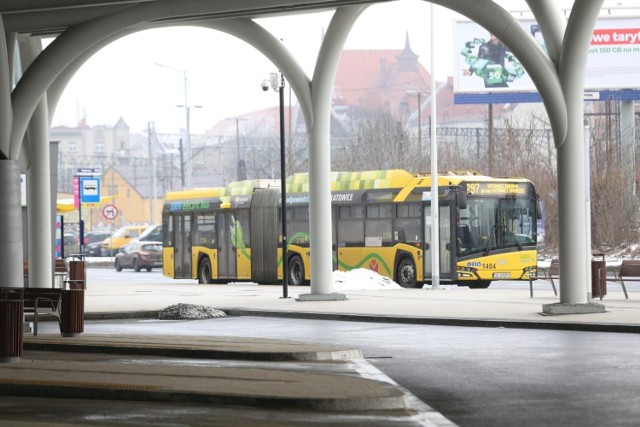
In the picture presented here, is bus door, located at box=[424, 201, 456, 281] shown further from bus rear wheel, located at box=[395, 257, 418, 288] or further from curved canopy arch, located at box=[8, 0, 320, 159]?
curved canopy arch, located at box=[8, 0, 320, 159]

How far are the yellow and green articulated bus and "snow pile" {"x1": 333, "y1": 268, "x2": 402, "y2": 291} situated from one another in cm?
145

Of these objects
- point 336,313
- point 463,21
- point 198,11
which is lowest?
point 336,313

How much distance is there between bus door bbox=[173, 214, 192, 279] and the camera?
47.0 meters

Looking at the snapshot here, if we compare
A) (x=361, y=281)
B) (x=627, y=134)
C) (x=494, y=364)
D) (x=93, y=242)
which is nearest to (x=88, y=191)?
(x=361, y=281)

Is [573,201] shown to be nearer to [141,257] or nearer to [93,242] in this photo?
[141,257]

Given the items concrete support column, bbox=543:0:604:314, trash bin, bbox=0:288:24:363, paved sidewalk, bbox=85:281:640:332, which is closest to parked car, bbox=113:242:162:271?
paved sidewalk, bbox=85:281:640:332

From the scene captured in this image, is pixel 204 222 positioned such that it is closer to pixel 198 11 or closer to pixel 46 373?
pixel 198 11

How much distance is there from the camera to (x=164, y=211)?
160 feet

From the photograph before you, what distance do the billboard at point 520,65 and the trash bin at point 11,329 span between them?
4541 centimetres

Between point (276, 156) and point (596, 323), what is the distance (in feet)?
401

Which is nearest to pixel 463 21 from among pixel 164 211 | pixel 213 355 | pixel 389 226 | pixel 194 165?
pixel 164 211

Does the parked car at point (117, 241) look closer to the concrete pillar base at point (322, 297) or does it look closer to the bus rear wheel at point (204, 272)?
the bus rear wheel at point (204, 272)

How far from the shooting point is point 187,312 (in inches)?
1037

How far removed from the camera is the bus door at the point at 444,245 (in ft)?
124
